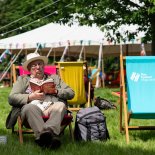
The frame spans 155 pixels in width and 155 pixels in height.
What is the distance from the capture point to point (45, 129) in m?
5.11

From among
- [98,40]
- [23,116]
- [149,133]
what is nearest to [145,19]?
[98,40]

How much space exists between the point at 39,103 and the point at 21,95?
22cm

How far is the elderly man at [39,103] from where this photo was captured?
513 cm

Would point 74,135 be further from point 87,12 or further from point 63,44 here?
point 63,44

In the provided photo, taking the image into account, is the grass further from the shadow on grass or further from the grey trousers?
the grey trousers

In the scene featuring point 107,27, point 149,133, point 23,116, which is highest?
point 107,27

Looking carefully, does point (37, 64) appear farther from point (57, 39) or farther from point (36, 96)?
point (57, 39)

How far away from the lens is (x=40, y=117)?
5258 millimetres

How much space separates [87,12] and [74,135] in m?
10.2

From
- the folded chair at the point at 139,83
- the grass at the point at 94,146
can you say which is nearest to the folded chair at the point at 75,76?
the grass at the point at 94,146

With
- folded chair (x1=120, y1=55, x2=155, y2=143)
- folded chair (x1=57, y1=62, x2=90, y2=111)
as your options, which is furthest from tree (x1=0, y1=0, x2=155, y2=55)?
folded chair (x1=120, y1=55, x2=155, y2=143)

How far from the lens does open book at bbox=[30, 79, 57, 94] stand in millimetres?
5469

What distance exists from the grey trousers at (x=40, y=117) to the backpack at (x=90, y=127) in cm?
46

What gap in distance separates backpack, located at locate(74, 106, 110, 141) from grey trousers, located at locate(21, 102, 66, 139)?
1.50 feet
